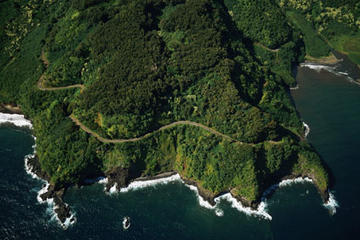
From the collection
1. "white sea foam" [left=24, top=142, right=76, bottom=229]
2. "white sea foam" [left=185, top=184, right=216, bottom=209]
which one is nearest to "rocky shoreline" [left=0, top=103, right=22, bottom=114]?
"white sea foam" [left=24, top=142, right=76, bottom=229]

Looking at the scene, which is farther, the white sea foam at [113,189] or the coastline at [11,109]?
the coastline at [11,109]

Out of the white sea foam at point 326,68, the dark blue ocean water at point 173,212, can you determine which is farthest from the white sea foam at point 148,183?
the white sea foam at point 326,68

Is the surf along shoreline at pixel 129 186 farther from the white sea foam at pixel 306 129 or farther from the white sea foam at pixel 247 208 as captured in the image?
the white sea foam at pixel 306 129

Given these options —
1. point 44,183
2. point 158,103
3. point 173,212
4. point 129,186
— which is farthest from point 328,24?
point 44,183

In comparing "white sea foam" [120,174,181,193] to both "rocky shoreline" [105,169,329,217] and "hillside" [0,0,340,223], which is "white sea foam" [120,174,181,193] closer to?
"rocky shoreline" [105,169,329,217]

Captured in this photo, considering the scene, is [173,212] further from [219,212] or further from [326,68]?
[326,68]

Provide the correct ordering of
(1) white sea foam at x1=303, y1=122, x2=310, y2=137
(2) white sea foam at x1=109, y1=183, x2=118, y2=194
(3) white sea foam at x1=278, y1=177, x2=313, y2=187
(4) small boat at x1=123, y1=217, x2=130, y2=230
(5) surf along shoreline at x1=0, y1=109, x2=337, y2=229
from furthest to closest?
(1) white sea foam at x1=303, y1=122, x2=310, y2=137 < (3) white sea foam at x1=278, y1=177, x2=313, y2=187 < (2) white sea foam at x1=109, y1=183, x2=118, y2=194 < (5) surf along shoreline at x1=0, y1=109, x2=337, y2=229 < (4) small boat at x1=123, y1=217, x2=130, y2=230
